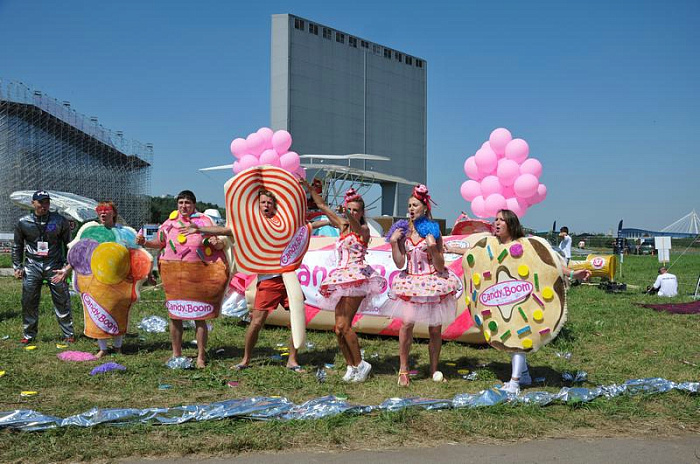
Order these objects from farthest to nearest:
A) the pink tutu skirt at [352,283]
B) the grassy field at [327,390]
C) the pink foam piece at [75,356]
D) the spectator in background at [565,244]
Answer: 1. the spectator in background at [565,244]
2. the pink foam piece at [75,356]
3. the pink tutu skirt at [352,283]
4. the grassy field at [327,390]

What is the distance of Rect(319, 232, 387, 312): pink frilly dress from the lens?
5.24 meters

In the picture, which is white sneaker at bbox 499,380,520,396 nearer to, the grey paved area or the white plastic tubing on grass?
the white plastic tubing on grass

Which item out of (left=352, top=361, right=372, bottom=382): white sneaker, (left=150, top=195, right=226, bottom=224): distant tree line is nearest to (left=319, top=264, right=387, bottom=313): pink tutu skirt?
(left=352, top=361, right=372, bottom=382): white sneaker

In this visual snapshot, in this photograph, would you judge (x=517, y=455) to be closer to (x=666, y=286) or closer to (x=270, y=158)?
(x=270, y=158)

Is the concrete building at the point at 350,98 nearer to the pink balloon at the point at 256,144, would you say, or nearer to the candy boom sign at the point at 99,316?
the pink balloon at the point at 256,144

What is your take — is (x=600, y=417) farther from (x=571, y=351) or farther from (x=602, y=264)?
(x=602, y=264)

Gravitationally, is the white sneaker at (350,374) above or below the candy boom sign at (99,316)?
below

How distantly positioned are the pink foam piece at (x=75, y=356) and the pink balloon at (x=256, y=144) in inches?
213

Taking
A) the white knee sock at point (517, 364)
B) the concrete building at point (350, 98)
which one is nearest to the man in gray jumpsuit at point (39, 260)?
the white knee sock at point (517, 364)

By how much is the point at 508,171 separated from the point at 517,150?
1.07 feet

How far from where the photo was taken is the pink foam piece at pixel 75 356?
20.4ft

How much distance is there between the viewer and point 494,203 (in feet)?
26.2

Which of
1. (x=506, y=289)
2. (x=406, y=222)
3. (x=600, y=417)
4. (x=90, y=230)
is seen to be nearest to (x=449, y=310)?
(x=506, y=289)

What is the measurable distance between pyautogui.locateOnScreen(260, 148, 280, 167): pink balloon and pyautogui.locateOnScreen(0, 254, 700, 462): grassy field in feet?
10.4
